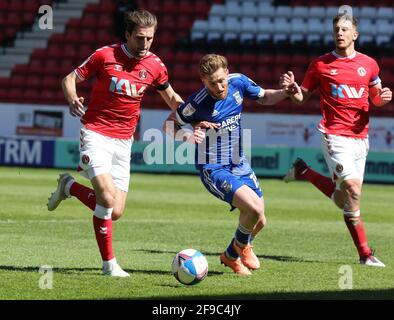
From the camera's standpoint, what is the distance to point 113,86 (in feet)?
28.5

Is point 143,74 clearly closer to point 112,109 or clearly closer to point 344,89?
point 112,109

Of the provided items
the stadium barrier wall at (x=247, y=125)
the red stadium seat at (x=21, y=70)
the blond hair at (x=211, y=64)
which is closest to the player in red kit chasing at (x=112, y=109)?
the blond hair at (x=211, y=64)

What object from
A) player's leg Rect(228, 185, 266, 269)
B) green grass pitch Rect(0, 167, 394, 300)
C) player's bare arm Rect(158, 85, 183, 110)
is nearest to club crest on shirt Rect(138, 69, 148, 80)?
player's bare arm Rect(158, 85, 183, 110)

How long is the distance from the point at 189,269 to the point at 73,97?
1.88m

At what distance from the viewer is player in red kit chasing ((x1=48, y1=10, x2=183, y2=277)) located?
8414 mm

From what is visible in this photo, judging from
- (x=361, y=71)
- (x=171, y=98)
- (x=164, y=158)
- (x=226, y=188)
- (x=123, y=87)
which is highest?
(x=361, y=71)

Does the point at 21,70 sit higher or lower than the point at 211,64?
lower

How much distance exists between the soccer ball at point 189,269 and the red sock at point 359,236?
7.89 ft

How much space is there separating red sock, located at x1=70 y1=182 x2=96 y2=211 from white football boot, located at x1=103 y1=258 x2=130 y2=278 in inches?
43.4

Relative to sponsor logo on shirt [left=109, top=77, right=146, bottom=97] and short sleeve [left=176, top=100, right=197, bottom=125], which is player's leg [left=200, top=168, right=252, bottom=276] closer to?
short sleeve [left=176, top=100, right=197, bottom=125]

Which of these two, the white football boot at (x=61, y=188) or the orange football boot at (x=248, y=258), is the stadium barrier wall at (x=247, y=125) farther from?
the orange football boot at (x=248, y=258)

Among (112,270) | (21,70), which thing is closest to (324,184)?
(112,270)
